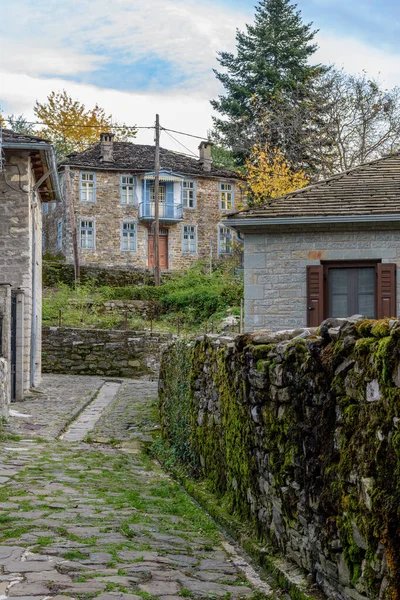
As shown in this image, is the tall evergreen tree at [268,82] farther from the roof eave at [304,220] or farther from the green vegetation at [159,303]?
the roof eave at [304,220]

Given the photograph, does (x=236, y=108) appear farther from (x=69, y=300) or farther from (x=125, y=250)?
(x=69, y=300)

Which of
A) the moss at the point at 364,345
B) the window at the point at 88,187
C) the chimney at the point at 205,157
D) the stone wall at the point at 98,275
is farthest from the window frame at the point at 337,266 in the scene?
the chimney at the point at 205,157

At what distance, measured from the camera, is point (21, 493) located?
6.98m

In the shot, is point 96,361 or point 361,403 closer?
point 361,403

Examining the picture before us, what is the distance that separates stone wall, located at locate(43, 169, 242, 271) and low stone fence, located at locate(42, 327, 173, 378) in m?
17.6

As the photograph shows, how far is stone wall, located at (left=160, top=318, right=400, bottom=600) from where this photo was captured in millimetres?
3068

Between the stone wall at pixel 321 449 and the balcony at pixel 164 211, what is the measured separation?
36.0 meters

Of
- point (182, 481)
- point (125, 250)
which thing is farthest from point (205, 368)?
point (125, 250)

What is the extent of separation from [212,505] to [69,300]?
23.5 meters

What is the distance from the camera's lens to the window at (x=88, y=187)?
137 feet

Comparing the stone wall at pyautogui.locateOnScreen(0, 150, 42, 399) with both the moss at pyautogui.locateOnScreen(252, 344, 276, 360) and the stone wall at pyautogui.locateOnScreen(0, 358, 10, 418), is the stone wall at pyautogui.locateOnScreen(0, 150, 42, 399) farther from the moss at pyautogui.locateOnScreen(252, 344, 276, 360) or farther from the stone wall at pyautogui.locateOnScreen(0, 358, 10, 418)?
the moss at pyautogui.locateOnScreen(252, 344, 276, 360)

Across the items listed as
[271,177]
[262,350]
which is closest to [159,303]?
[271,177]

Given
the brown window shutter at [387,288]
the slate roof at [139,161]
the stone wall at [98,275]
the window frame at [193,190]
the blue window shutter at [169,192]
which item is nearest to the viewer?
the brown window shutter at [387,288]

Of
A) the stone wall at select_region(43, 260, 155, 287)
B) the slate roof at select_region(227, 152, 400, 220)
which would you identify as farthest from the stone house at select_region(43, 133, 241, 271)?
the slate roof at select_region(227, 152, 400, 220)
